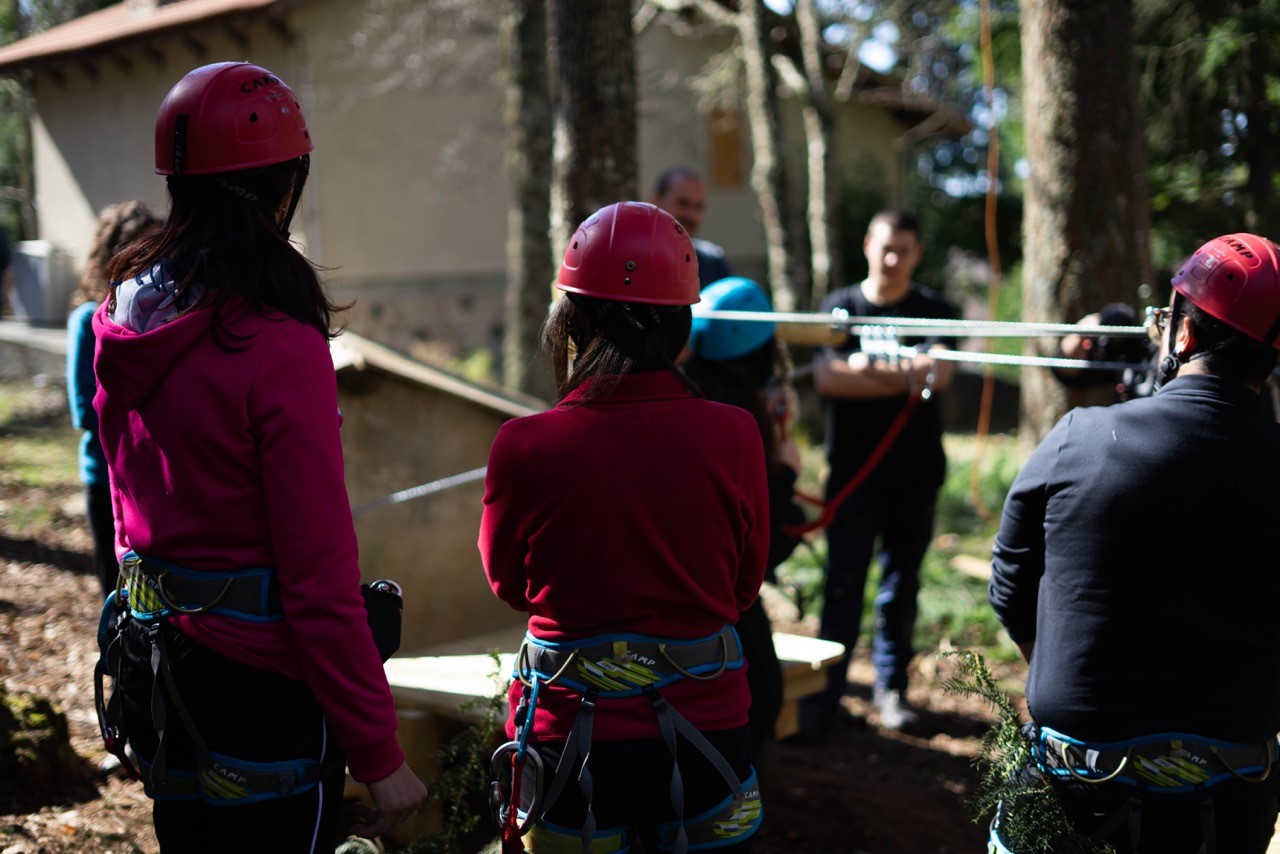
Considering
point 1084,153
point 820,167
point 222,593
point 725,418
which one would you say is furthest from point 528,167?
point 222,593

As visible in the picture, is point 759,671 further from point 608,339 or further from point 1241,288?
point 1241,288

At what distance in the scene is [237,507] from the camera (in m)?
1.97

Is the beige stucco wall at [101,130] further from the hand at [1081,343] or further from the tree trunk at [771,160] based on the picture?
the hand at [1081,343]

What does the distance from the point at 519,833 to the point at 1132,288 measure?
13.4ft

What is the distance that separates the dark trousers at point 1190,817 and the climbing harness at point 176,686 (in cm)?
153

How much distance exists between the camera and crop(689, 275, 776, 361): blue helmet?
134 inches

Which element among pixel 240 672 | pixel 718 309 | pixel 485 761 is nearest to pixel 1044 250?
pixel 718 309

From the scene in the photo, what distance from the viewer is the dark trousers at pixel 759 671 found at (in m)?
3.14

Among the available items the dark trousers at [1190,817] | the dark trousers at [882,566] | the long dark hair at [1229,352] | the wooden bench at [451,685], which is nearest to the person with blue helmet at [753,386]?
the wooden bench at [451,685]

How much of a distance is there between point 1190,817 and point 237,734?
6.03ft

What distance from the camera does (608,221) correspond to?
2287 millimetres

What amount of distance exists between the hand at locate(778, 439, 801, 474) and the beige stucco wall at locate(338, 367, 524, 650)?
115 cm

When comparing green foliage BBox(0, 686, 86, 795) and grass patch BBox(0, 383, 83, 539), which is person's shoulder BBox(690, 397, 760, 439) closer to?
green foliage BBox(0, 686, 86, 795)

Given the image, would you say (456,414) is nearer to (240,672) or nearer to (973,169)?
(240,672)
